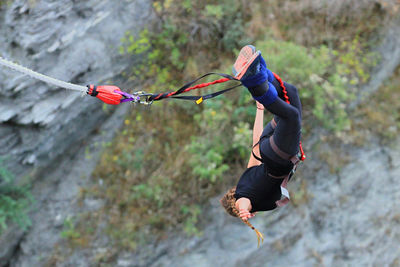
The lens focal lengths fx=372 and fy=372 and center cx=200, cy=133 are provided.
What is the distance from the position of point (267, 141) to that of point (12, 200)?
4.44 m

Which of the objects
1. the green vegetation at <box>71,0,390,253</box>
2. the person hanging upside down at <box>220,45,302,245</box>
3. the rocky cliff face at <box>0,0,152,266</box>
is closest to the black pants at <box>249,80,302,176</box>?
the person hanging upside down at <box>220,45,302,245</box>

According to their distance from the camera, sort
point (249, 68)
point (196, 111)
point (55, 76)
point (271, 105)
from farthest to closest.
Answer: point (196, 111)
point (55, 76)
point (271, 105)
point (249, 68)

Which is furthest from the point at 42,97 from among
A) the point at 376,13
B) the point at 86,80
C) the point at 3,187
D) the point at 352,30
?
the point at 376,13

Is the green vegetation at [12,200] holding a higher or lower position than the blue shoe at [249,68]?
lower

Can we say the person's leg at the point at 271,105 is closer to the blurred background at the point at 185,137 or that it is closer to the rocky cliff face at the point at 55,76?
the blurred background at the point at 185,137

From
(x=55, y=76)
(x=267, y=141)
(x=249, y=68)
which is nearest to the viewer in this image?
(x=249, y=68)

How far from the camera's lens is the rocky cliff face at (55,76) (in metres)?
4.93

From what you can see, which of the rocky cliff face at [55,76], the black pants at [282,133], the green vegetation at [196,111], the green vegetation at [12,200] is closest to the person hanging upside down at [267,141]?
the black pants at [282,133]

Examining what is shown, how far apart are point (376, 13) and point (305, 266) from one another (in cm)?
385

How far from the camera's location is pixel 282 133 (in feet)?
6.98

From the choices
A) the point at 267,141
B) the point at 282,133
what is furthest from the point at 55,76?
the point at 282,133

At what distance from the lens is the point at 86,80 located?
18.1 feet

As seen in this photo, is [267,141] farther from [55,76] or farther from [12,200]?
[12,200]

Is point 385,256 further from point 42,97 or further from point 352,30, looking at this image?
point 42,97
